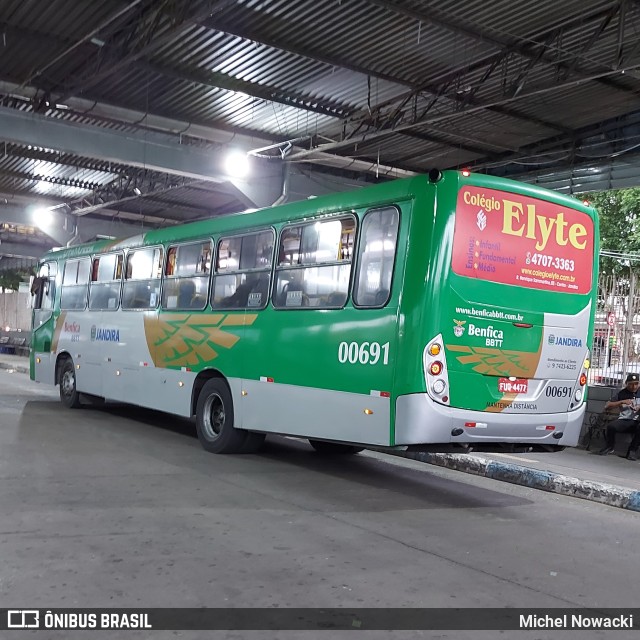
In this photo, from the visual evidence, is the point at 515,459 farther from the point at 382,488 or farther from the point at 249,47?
the point at 249,47

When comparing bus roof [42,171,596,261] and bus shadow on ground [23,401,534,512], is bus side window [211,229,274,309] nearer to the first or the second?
bus roof [42,171,596,261]

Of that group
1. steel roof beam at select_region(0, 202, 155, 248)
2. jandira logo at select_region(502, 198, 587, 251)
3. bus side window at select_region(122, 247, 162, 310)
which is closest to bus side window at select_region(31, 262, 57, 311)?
bus side window at select_region(122, 247, 162, 310)

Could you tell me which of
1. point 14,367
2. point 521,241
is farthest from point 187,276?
point 14,367

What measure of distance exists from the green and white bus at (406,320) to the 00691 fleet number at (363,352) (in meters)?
0.02

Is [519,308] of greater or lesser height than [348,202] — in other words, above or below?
below

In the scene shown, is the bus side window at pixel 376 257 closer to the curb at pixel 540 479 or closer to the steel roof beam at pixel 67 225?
the curb at pixel 540 479

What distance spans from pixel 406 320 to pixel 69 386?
31.4 ft

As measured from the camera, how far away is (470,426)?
7.47 metres

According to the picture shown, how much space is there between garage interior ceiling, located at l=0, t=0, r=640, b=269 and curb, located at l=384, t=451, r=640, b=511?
18.5 ft

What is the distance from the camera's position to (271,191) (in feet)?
59.3

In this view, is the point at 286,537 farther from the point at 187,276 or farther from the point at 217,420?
the point at 187,276

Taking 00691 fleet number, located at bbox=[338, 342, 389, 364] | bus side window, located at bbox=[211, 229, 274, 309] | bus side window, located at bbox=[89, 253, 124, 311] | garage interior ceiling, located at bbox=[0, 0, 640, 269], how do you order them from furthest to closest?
bus side window, located at bbox=[89, 253, 124, 311] < garage interior ceiling, located at bbox=[0, 0, 640, 269] < bus side window, located at bbox=[211, 229, 274, 309] < 00691 fleet number, located at bbox=[338, 342, 389, 364]

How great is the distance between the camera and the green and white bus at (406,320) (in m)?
7.41

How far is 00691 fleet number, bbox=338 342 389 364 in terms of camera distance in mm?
7664
